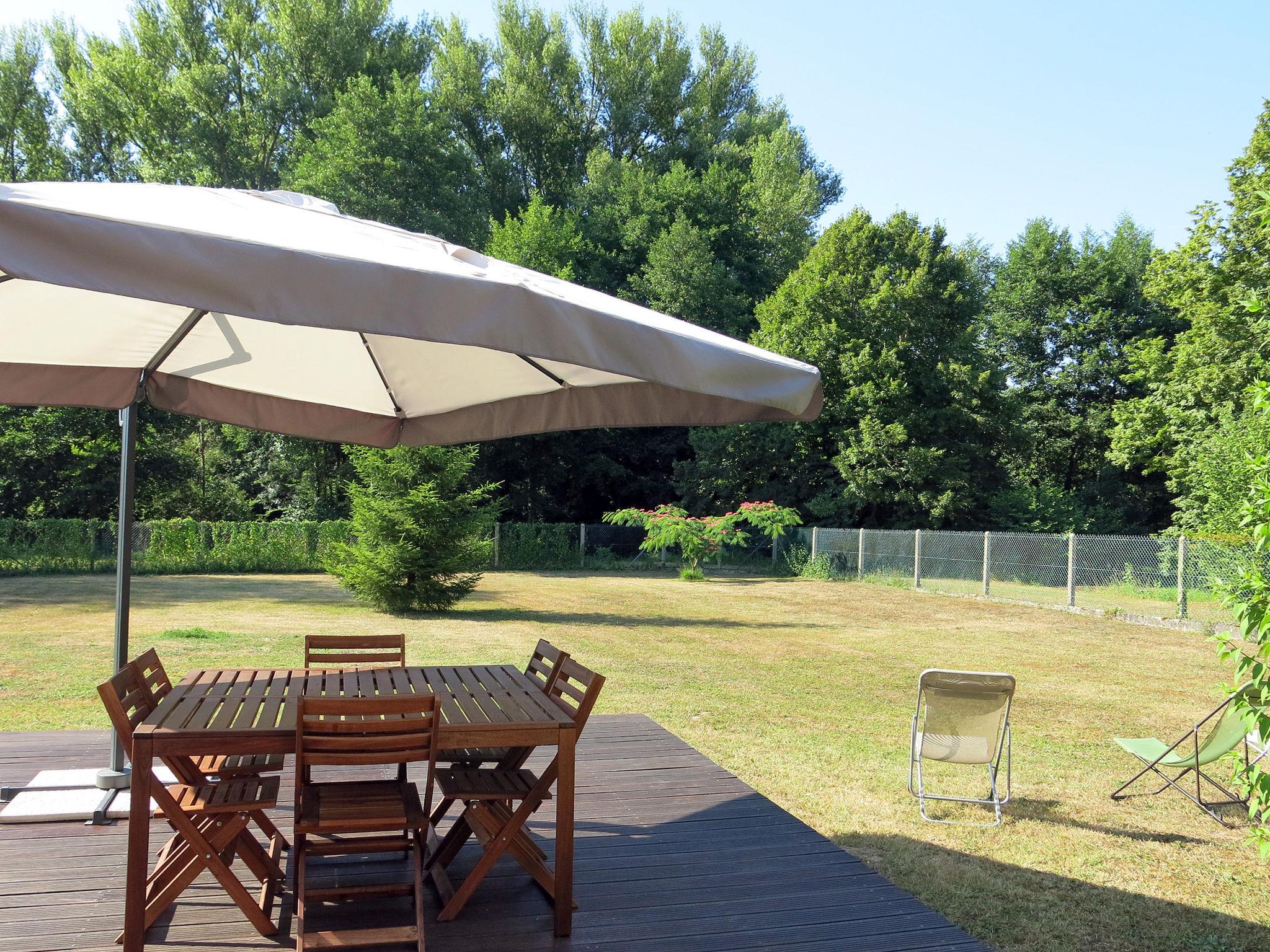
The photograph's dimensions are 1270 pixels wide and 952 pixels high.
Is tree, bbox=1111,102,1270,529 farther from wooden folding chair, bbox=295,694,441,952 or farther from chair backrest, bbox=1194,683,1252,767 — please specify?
wooden folding chair, bbox=295,694,441,952

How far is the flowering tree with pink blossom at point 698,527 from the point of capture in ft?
84.2

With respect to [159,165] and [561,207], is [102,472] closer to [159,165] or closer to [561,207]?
[159,165]

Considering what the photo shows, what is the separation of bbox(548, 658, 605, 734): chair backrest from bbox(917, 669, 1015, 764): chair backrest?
2.86 meters

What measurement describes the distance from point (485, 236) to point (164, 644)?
25685 millimetres

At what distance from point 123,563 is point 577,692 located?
2.20 m

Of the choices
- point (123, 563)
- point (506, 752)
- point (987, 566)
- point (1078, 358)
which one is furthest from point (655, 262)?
point (506, 752)

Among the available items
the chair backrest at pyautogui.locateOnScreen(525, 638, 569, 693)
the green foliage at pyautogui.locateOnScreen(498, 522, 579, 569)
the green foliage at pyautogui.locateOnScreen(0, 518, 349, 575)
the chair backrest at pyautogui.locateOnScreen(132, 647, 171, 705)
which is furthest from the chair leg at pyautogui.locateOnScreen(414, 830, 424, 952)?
the green foliage at pyautogui.locateOnScreen(498, 522, 579, 569)

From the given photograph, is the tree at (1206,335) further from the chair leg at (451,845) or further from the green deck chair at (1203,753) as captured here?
the chair leg at (451,845)

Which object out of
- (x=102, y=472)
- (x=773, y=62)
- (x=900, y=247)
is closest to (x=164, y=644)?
(x=102, y=472)

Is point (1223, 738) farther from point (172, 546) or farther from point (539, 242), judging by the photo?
point (539, 242)

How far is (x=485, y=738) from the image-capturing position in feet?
11.3

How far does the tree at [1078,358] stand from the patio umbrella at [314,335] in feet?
99.5

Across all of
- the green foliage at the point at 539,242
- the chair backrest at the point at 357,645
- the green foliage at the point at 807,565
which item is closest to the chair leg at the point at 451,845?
the chair backrest at the point at 357,645

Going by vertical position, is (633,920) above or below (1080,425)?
below
